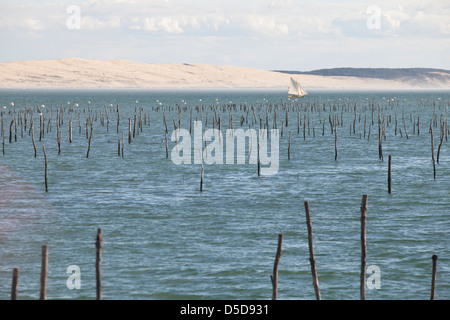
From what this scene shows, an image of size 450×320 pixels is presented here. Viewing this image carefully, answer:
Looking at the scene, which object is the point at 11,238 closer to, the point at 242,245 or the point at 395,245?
the point at 242,245

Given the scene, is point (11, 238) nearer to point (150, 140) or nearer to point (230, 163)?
point (230, 163)

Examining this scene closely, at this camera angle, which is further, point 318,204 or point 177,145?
point 177,145

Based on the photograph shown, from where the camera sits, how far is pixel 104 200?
1032 inches

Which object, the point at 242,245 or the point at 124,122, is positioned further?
the point at 124,122

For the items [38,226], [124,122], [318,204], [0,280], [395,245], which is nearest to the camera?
[0,280]

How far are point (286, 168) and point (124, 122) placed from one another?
42.0 meters

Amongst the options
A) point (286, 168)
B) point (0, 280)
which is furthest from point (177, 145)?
point (0, 280)

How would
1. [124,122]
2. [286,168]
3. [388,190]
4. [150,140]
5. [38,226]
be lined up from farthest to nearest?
[124,122]
[150,140]
[286,168]
[388,190]
[38,226]
